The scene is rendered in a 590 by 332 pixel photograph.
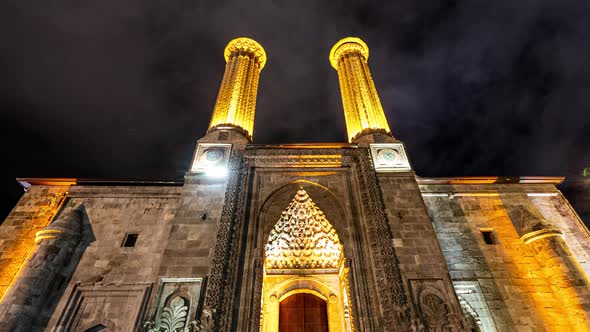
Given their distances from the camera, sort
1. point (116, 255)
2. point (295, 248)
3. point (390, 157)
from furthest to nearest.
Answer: point (390, 157)
point (295, 248)
point (116, 255)

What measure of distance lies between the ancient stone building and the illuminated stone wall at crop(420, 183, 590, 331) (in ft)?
0.12

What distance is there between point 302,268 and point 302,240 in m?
1.27

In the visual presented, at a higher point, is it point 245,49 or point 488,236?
point 245,49

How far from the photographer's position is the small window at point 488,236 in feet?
28.3

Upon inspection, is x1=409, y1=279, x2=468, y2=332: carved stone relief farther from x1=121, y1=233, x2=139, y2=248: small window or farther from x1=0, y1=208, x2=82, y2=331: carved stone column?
x1=0, y1=208, x2=82, y2=331: carved stone column

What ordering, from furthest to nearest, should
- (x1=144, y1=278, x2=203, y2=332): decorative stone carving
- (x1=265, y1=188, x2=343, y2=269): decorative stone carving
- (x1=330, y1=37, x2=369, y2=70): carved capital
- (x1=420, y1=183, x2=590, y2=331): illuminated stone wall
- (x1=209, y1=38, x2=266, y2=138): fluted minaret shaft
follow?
(x1=330, y1=37, x2=369, y2=70): carved capital
(x1=209, y1=38, x2=266, y2=138): fluted minaret shaft
(x1=265, y1=188, x2=343, y2=269): decorative stone carving
(x1=420, y1=183, x2=590, y2=331): illuminated stone wall
(x1=144, y1=278, x2=203, y2=332): decorative stone carving

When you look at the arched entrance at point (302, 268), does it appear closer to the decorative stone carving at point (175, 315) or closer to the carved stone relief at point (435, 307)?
the carved stone relief at point (435, 307)

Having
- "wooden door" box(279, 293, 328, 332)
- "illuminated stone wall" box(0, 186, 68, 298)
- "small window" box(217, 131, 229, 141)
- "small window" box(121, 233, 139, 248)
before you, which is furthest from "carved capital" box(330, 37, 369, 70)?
"illuminated stone wall" box(0, 186, 68, 298)

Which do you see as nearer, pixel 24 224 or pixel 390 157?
pixel 24 224

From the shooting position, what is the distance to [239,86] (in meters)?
12.0

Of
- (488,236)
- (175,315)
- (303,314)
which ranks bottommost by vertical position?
(175,315)

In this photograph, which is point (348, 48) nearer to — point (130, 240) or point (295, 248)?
point (295, 248)

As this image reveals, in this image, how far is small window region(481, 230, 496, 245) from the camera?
28.3 feet

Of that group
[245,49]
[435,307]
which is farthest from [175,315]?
[245,49]
